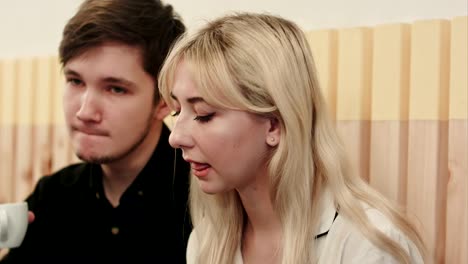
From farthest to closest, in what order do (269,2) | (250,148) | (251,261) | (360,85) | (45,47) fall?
(45,47)
(269,2)
(360,85)
(251,261)
(250,148)

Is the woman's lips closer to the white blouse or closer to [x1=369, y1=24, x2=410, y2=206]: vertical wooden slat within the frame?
the white blouse

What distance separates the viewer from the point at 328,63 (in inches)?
64.2

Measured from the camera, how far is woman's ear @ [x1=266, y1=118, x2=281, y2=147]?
1327 millimetres

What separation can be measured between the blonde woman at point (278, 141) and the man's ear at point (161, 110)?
0.42m

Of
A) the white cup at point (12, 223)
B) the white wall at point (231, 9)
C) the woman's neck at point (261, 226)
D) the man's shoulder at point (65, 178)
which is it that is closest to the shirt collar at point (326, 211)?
the woman's neck at point (261, 226)

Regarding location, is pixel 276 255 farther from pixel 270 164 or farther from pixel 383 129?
pixel 383 129

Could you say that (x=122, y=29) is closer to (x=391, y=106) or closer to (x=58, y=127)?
(x=58, y=127)

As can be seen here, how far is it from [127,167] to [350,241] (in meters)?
0.80

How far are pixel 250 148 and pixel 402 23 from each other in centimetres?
50

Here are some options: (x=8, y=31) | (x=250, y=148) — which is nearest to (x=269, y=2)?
(x=250, y=148)

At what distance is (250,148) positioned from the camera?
1.32 meters

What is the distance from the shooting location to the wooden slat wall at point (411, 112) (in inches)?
56.2

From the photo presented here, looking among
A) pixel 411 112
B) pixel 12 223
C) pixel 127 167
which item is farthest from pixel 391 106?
pixel 12 223

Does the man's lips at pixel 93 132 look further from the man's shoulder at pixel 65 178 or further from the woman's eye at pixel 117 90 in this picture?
the man's shoulder at pixel 65 178
